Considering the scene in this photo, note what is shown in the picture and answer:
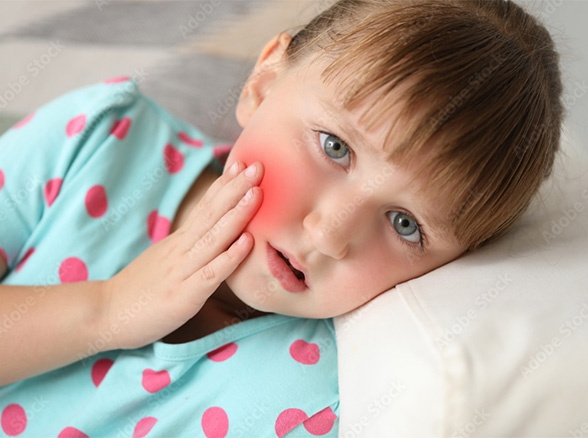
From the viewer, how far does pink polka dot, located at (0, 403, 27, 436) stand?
943 millimetres

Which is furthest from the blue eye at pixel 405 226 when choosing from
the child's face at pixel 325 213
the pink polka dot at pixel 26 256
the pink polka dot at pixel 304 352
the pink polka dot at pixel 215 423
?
the pink polka dot at pixel 26 256

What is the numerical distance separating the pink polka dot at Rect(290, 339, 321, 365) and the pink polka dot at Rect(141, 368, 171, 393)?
0.18m

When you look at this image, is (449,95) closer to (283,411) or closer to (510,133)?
(510,133)

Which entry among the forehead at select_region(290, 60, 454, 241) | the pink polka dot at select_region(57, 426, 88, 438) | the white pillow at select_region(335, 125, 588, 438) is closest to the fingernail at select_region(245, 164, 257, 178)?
the forehead at select_region(290, 60, 454, 241)

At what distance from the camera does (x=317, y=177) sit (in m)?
0.80

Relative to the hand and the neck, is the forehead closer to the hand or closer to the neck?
the hand

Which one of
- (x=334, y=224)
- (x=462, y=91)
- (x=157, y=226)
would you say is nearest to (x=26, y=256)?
(x=157, y=226)

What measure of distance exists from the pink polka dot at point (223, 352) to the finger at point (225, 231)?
0.48 ft

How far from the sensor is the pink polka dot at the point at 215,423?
88 centimetres

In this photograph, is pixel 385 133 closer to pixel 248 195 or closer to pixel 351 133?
pixel 351 133

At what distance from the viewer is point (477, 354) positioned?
70 cm

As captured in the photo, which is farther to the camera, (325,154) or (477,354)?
(325,154)

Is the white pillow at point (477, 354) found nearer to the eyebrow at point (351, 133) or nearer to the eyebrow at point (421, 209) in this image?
the eyebrow at point (421, 209)

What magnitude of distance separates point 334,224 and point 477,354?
22 cm
